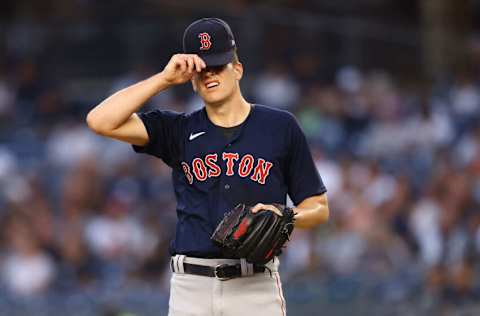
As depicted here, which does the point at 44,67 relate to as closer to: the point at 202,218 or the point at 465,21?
the point at 465,21

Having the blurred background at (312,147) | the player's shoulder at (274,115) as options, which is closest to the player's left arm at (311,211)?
the player's shoulder at (274,115)

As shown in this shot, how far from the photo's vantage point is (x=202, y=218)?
165 inches

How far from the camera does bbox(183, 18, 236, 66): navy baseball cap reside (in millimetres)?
4176

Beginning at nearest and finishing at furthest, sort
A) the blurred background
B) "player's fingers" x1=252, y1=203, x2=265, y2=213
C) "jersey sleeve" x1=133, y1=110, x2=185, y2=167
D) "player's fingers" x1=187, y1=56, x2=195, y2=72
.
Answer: "player's fingers" x1=252, y1=203, x2=265, y2=213, "player's fingers" x1=187, y1=56, x2=195, y2=72, "jersey sleeve" x1=133, y1=110, x2=185, y2=167, the blurred background

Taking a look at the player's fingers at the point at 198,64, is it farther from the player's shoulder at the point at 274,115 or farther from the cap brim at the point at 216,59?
the player's shoulder at the point at 274,115

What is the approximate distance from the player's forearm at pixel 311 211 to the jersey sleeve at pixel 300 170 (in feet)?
0.08

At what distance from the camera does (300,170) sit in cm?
429

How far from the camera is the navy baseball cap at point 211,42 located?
4.18 m

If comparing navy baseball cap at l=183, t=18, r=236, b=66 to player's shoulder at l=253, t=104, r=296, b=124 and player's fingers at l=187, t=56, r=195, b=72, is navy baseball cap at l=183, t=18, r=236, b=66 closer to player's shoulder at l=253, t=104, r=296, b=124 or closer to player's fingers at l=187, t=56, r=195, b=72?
player's fingers at l=187, t=56, r=195, b=72

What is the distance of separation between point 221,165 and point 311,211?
0.42 meters

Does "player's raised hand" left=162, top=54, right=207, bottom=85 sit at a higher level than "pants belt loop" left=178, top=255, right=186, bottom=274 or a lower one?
higher

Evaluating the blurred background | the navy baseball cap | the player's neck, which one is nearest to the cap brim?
the navy baseball cap

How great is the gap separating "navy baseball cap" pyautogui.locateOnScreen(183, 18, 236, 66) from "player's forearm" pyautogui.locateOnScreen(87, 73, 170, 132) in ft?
0.59

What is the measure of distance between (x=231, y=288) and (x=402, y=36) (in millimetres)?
8740
